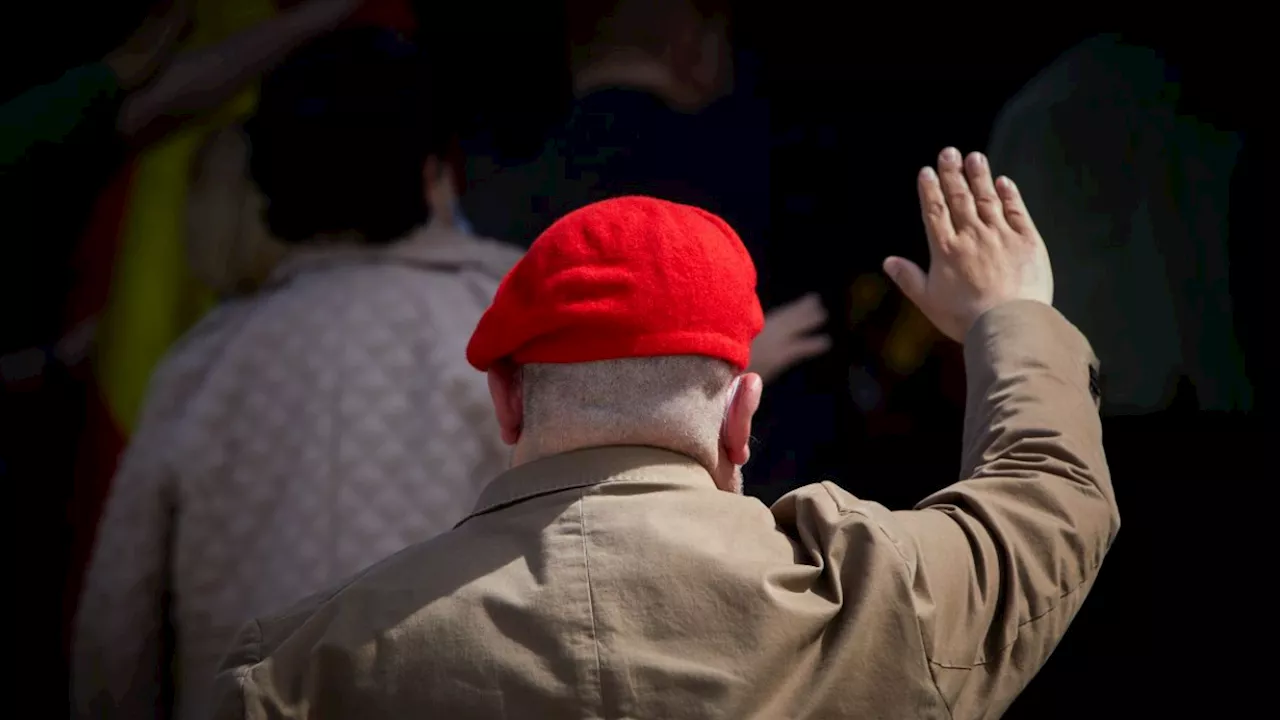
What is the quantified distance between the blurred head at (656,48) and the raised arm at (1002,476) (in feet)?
2.32

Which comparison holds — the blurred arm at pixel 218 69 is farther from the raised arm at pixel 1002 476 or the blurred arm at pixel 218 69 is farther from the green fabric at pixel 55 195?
the raised arm at pixel 1002 476

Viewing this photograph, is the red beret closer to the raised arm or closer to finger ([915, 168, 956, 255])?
the raised arm

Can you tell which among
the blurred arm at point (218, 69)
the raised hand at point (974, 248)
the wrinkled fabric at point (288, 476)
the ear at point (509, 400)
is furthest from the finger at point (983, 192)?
the blurred arm at point (218, 69)

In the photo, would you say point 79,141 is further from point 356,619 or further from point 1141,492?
point 1141,492

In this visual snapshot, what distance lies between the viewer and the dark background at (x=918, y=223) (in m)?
2.43

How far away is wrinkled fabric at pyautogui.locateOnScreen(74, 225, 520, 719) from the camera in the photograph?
237cm

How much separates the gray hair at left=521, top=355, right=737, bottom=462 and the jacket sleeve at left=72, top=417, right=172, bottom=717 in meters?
1.11

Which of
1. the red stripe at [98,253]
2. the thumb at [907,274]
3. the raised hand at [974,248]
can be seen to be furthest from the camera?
the red stripe at [98,253]

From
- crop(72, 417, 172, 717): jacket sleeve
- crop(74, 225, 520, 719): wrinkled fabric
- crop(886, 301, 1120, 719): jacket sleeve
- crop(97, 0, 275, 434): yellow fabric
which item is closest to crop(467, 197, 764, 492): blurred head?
crop(886, 301, 1120, 719): jacket sleeve

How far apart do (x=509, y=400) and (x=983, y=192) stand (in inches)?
31.2

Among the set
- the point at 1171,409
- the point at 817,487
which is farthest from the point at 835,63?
the point at 817,487

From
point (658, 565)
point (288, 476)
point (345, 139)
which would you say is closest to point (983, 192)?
point (658, 565)

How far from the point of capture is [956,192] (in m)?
2.01

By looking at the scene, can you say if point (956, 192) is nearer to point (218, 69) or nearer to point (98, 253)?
point (218, 69)
